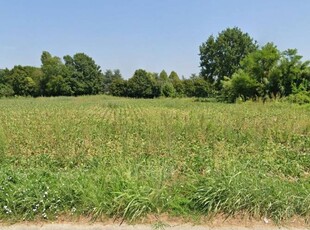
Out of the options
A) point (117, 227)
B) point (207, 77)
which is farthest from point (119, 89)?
point (117, 227)

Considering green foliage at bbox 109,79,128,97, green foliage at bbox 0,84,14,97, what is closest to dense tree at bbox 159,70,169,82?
green foliage at bbox 109,79,128,97

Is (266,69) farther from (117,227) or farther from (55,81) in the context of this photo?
(55,81)

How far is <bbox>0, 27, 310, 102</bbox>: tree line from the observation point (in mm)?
24031

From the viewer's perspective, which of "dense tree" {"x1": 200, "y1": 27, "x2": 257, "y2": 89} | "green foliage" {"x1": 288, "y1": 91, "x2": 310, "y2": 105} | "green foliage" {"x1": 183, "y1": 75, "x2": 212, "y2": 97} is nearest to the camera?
"green foliage" {"x1": 288, "y1": 91, "x2": 310, "y2": 105}

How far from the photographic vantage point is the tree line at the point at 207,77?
2403 cm

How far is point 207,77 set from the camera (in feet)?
158

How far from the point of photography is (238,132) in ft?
24.3

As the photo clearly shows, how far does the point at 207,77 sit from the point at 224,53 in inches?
208

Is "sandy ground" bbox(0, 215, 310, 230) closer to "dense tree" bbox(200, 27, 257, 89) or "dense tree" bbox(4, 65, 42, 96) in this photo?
"dense tree" bbox(200, 27, 257, 89)

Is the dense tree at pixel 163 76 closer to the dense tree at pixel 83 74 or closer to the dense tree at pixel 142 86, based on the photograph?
the dense tree at pixel 142 86

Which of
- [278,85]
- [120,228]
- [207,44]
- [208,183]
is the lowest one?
[120,228]

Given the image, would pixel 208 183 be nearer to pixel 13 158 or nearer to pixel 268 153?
pixel 268 153

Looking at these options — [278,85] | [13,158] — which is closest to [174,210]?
[13,158]

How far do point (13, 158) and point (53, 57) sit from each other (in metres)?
70.4
